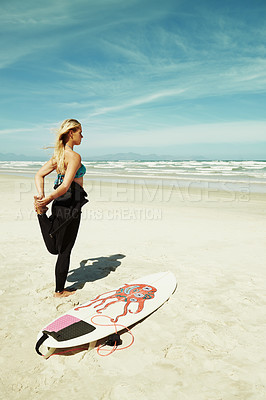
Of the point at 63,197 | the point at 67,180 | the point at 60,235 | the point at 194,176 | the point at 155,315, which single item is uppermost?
the point at 67,180

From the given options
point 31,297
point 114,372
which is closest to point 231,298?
point 114,372

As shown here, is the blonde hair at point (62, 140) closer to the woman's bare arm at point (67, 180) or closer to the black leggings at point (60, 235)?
the woman's bare arm at point (67, 180)

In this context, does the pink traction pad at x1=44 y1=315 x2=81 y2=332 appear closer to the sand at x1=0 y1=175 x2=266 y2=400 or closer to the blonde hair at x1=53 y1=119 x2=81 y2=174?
the sand at x1=0 y1=175 x2=266 y2=400

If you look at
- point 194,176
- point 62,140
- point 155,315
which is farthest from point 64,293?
point 194,176

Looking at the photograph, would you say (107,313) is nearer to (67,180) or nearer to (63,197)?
(63,197)

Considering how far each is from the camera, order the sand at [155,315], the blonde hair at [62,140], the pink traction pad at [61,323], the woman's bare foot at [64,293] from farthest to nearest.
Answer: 1. the woman's bare foot at [64,293]
2. the blonde hair at [62,140]
3. the pink traction pad at [61,323]
4. the sand at [155,315]

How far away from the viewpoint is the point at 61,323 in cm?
293

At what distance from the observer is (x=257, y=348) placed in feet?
8.95

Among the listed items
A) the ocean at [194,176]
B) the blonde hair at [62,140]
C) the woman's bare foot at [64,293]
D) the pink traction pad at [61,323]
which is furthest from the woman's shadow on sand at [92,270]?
the ocean at [194,176]

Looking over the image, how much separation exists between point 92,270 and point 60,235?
1.46 m

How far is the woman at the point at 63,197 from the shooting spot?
338cm

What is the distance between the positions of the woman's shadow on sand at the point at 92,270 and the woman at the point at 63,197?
0.65 m

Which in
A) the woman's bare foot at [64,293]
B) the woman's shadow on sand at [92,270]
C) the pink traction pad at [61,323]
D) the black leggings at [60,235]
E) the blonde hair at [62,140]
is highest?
the blonde hair at [62,140]

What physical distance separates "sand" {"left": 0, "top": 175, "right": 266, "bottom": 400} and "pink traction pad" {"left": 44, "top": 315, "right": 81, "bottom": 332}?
0.22 metres
